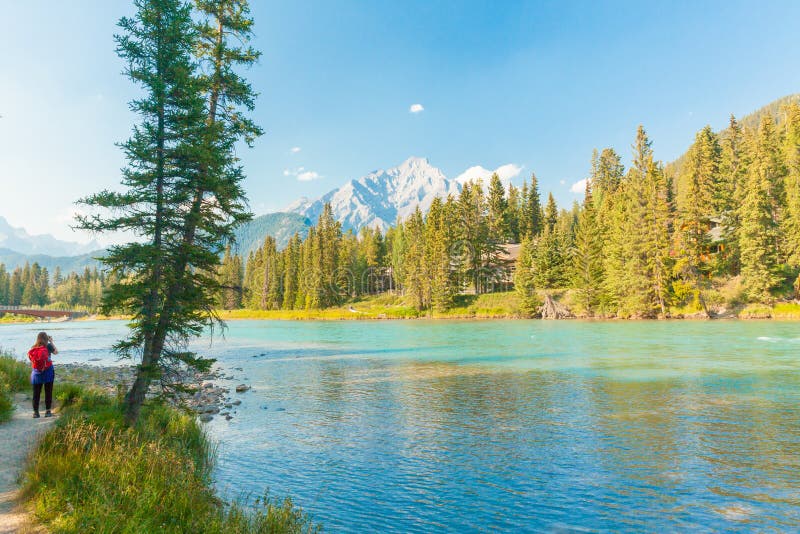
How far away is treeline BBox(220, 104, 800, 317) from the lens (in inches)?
2303

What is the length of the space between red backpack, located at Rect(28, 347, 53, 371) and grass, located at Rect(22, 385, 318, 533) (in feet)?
10.6

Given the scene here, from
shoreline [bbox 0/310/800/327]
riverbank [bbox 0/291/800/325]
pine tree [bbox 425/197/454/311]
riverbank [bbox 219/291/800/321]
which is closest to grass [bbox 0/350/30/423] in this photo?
riverbank [bbox 0/291/800/325]

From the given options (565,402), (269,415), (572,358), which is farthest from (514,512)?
(572,358)

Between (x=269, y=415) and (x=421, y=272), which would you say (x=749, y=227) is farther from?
(x=269, y=415)

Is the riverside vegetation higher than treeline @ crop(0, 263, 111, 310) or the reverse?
the reverse

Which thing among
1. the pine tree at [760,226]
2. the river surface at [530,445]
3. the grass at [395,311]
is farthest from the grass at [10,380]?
the pine tree at [760,226]

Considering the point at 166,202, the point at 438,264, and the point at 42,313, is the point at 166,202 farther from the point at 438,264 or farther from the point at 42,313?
the point at 42,313

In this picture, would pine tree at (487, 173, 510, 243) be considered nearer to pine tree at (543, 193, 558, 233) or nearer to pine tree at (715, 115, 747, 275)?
pine tree at (543, 193, 558, 233)

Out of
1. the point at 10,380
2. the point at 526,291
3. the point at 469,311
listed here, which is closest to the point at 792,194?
the point at 526,291

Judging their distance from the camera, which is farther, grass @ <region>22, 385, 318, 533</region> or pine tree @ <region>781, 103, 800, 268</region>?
pine tree @ <region>781, 103, 800, 268</region>

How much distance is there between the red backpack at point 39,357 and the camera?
42.4ft

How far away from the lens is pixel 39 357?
1296cm

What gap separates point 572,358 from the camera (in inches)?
1137

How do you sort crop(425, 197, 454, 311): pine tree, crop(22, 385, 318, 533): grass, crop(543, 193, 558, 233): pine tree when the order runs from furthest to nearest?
crop(543, 193, 558, 233): pine tree → crop(425, 197, 454, 311): pine tree → crop(22, 385, 318, 533): grass
